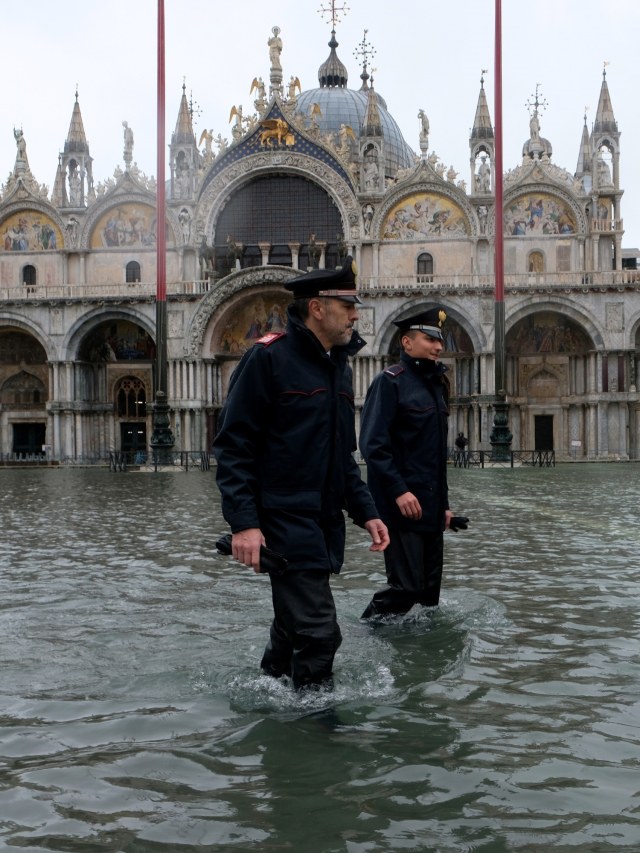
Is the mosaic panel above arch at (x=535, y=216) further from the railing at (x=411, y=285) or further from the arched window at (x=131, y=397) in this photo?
the arched window at (x=131, y=397)

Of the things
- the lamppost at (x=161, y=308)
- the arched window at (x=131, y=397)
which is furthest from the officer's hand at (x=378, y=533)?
the arched window at (x=131, y=397)

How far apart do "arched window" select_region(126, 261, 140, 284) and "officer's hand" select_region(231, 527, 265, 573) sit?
39527 mm

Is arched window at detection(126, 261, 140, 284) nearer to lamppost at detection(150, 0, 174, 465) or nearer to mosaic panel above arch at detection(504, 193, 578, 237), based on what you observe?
lamppost at detection(150, 0, 174, 465)

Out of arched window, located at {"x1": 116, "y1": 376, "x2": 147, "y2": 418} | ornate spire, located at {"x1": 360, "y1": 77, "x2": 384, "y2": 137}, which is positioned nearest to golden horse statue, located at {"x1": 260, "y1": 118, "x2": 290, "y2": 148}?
ornate spire, located at {"x1": 360, "y1": 77, "x2": 384, "y2": 137}

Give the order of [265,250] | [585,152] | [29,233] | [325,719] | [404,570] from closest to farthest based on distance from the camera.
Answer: [325,719] → [404,570] → [265,250] → [29,233] → [585,152]

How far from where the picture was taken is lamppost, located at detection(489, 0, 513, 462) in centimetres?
2875

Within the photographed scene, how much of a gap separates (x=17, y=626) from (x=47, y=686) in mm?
1565

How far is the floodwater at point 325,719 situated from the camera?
3324mm

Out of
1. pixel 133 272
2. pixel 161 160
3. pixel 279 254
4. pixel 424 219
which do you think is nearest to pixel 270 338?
pixel 161 160

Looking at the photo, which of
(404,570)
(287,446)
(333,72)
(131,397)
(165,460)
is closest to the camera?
(287,446)

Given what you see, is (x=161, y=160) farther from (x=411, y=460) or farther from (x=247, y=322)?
(x=411, y=460)

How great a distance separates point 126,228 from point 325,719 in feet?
133

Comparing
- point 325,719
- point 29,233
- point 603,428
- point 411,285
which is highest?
point 29,233

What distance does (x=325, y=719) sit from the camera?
4438mm
